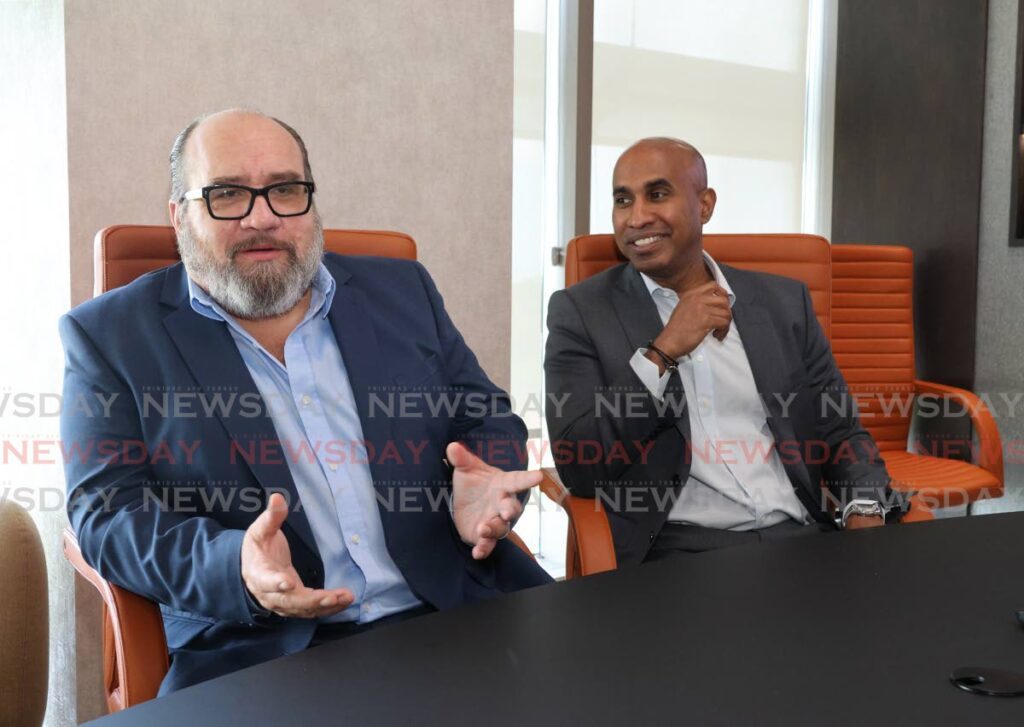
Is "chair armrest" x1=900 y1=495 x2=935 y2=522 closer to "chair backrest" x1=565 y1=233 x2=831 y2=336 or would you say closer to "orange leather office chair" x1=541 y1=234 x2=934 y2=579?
"orange leather office chair" x1=541 y1=234 x2=934 y2=579

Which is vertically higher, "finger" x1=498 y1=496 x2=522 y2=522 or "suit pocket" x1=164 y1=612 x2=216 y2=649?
"finger" x1=498 y1=496 x2=522 y2=522

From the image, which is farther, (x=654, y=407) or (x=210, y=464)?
(x=654, y=407)

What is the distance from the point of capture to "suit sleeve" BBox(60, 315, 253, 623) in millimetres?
1270

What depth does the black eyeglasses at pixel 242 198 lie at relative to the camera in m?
1.68

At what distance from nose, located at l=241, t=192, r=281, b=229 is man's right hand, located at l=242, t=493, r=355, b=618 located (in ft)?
2.25

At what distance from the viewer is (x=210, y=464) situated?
4.99ft

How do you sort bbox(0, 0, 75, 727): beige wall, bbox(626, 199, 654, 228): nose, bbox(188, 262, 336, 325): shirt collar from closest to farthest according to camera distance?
1. bbox(188, 262, 336, 325): shirt collar
2. bbox(0, 0, 75, 727): beige wall
3. bbox(626, 199, 654, 228): nose

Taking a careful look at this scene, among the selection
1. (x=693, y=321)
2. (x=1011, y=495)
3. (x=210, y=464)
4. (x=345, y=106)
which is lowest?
(x=1011, y=495)

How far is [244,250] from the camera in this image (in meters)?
1.70

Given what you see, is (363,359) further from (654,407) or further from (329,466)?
(654,407)

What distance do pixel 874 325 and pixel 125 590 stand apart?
2950mm

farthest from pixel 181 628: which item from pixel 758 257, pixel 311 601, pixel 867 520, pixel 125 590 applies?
pixel 758 257

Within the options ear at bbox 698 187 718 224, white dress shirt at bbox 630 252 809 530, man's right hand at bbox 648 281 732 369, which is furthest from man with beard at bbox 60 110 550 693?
ear at bbox 698 187 718 224

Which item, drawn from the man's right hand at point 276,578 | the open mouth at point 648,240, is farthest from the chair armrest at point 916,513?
the man's right hand at point 276,578
